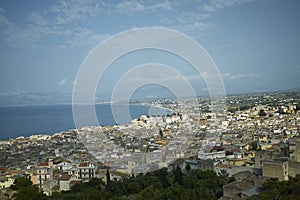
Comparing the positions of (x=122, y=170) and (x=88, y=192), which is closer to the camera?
(x=88, y=192)

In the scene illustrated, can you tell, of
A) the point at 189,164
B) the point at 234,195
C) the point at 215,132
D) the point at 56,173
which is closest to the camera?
the point at 234,195

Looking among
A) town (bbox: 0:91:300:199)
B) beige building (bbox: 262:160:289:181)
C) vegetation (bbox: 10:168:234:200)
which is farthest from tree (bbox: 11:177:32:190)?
beige building (bbox: 262:160:289:181)

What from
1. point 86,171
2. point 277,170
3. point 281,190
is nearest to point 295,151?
point 277,170

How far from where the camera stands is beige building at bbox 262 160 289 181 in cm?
751

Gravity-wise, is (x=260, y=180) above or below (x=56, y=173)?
above

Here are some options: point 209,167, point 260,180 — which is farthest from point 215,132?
point 260,180

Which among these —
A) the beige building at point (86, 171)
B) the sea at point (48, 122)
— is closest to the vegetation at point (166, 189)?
the beige building at point (86, 171)

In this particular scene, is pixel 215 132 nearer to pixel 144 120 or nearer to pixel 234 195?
pixel 144 120

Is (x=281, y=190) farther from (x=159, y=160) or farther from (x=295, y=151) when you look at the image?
(x=159, y=160)

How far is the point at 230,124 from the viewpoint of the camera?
26281mm

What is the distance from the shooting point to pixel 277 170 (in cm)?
757

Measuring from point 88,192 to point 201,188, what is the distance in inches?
108

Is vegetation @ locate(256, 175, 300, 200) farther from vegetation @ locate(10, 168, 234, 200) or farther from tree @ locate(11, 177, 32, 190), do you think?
tree @ locate(11, 177, 32, 190)

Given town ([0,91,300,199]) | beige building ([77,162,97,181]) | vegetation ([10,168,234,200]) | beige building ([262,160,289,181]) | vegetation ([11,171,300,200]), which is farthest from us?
beige building ([77,162,97,181])
